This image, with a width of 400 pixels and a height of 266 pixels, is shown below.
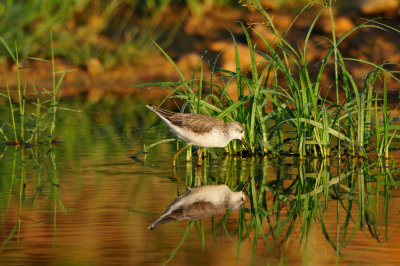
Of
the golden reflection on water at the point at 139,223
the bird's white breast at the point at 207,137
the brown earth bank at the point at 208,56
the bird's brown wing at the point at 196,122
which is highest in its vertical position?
the brown earth bank at the point at 208,56

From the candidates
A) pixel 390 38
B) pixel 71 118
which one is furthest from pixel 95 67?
pixel 390 38

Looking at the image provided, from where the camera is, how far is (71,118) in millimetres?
13203

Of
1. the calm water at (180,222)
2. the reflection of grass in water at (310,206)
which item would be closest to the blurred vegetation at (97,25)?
the calm water at (180,222)

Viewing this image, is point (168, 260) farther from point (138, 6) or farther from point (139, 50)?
point (138, 6)

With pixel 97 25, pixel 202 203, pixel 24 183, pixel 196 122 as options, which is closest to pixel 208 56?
pixel 97 25

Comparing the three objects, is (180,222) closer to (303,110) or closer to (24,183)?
(24,183)

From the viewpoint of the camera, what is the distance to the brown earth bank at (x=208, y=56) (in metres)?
17.0

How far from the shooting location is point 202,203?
715cm

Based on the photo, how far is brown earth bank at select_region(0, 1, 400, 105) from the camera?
671 inches

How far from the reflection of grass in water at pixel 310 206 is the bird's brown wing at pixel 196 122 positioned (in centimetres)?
39

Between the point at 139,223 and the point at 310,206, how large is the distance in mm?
1399

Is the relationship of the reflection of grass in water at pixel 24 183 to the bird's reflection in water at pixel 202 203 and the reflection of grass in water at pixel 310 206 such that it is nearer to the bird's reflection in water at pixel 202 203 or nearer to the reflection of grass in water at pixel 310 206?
the bird's reflection in water at pixel 202 203

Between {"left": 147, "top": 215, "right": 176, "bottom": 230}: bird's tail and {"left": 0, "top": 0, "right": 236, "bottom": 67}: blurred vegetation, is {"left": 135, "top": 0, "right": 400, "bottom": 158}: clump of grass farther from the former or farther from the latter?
{"left": 0, "top": 0, "right": 236, "bottom": 67}: blurred vegetation

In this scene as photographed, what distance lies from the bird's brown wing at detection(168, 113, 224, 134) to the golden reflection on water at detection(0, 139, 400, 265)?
0.39 meters
